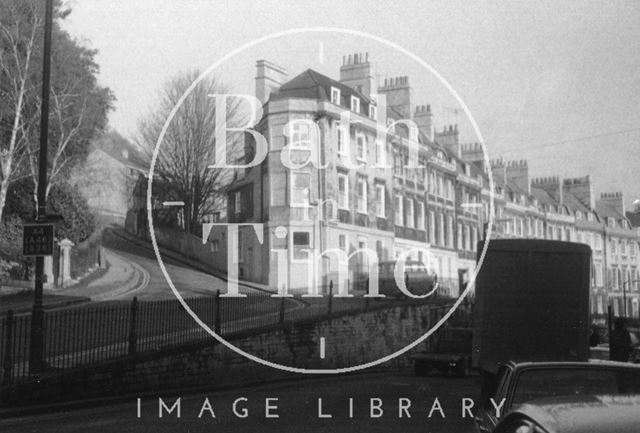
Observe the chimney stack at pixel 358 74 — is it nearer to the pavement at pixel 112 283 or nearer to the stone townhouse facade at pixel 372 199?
the stone townhouse facade at pixel 372 199

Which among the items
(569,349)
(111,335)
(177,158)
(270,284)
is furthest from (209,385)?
(569,349)

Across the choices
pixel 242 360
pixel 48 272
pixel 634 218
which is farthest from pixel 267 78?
pixel 634 218

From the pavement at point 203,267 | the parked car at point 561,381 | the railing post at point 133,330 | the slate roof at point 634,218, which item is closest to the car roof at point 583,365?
the parked car at point 561,381

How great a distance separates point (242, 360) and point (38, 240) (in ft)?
22.0

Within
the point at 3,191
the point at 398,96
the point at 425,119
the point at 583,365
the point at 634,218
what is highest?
the point at 398,96

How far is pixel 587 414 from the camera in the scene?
3.09 m

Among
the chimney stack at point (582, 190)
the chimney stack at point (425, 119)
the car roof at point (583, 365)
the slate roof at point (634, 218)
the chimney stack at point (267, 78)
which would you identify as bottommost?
the car roof at point (583, 365)

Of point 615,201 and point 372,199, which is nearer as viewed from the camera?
point 372,199

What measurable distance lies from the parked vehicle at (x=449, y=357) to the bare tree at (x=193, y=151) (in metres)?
7.40

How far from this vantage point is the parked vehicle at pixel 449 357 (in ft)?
69.3

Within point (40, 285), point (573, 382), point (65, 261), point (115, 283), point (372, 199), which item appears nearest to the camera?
point (573, 382)

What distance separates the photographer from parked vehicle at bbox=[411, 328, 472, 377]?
2111cm

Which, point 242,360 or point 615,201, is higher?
point 615,201

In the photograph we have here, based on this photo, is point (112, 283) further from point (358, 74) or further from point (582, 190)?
point (582, 190)
